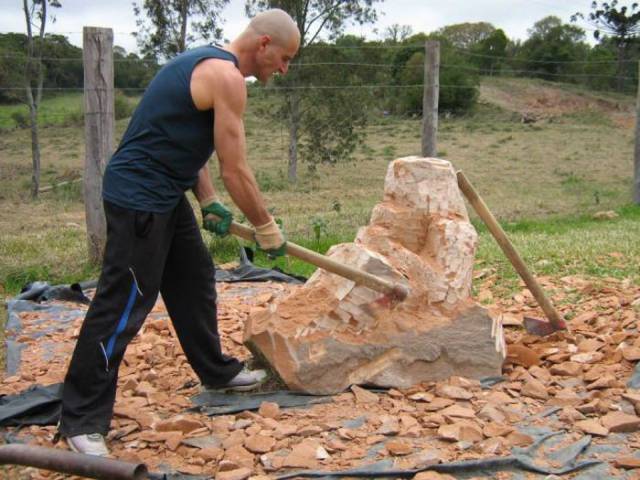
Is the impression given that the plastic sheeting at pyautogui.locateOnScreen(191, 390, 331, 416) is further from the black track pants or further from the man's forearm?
the man's forearm

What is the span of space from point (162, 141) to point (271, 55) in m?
0.60

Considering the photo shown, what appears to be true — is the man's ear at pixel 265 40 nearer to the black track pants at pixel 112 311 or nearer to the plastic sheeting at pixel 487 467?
the black track pants at pixel 112 311

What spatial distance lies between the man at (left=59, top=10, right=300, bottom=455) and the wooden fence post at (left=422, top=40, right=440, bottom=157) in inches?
197

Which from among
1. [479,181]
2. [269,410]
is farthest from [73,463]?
[479,181]

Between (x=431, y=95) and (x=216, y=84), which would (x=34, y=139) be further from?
(x=216, y=84)

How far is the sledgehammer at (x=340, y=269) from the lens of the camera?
3.37m

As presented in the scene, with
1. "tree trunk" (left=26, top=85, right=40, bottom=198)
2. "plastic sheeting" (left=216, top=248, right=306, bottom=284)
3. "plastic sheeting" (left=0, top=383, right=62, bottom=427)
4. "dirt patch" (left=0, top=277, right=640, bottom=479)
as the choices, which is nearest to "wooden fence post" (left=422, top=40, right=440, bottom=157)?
"plastic sheeting" (left=216, top=248, right=306, bottom=284)

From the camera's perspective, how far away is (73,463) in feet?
6.72

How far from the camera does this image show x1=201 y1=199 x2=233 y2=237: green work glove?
3342 mm

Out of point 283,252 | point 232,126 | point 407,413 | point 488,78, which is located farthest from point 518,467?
point 488,78

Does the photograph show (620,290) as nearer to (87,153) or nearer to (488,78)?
(87,153)

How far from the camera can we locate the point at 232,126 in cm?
296

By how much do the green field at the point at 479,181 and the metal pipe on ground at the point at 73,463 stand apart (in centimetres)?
409

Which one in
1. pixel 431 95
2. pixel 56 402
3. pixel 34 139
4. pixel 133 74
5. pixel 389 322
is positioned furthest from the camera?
pixel 34 139
